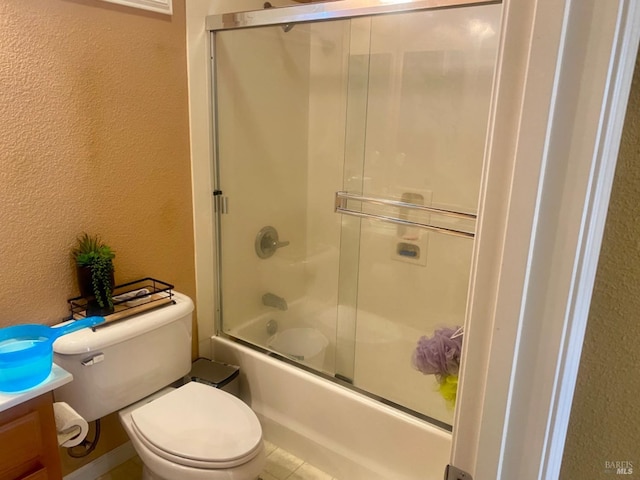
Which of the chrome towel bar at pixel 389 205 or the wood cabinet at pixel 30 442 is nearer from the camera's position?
the wood cabinet at pixel 30 442

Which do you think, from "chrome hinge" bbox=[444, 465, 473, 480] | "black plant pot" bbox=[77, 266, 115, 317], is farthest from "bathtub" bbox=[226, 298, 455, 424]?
"chrome hinge" bbox=[444, 465, 473, 480]

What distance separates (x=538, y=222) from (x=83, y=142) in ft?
5.22

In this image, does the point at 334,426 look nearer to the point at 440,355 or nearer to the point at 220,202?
the point at 440,355

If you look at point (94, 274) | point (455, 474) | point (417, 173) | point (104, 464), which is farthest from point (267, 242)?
point (455, 474)

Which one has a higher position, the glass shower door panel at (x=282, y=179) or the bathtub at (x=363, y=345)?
the glass shower door panel at (x=282, y=179)

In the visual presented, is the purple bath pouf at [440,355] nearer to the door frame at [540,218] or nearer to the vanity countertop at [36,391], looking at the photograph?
the door frame at [540,218]

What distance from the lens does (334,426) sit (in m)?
1.90

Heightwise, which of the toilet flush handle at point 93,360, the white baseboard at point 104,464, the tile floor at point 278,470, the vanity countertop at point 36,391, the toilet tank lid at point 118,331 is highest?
the toilet tank lid at point 118,331

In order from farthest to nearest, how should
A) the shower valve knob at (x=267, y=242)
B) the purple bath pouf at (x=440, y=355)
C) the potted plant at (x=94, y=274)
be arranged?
the shower valve knob at (x=267, y=242)
the potted plant at (x=94, y=274)
the purple bath pouf at (x=440, y=355)

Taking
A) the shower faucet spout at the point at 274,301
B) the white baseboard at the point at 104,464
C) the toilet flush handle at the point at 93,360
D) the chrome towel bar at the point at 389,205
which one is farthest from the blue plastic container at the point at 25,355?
the chrome towel bar at the point at 389,205

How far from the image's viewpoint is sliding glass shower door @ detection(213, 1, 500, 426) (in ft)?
6.77

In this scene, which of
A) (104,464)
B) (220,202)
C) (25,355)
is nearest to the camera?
(25,355)

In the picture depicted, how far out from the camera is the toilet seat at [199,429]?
4.75 ft

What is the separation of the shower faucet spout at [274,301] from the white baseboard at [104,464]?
2.90 ft
